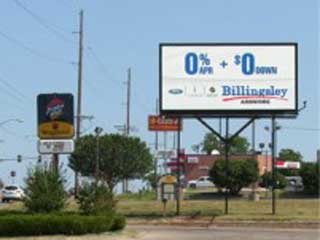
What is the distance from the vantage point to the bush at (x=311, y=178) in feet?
196

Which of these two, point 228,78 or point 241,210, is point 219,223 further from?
point 228,78

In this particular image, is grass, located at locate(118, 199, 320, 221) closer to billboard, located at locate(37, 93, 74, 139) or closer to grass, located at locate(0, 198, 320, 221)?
grass, located at locate(0, 198, 320, 221)

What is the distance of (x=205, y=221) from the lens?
3575cm

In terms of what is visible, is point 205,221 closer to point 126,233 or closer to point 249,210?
point 249,210

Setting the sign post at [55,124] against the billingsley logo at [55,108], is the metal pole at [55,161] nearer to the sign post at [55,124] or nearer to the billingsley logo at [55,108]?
the sign post at [55,124]

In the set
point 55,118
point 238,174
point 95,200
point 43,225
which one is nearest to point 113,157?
point 238,174

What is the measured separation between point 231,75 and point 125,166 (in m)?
48.8

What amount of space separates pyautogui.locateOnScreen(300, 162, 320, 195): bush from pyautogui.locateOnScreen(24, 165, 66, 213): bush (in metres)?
32.7

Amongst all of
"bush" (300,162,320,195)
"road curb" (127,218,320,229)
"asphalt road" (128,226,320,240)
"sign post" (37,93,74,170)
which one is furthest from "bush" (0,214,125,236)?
"bush" (300,162,320,195)

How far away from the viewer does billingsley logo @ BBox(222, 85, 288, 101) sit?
3784 cm

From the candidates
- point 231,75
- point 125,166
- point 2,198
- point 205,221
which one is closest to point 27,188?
point 205,221

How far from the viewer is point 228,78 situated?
37812 millimetres

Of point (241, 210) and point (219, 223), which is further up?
point (241, 210)

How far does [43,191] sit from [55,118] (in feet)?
16.7
